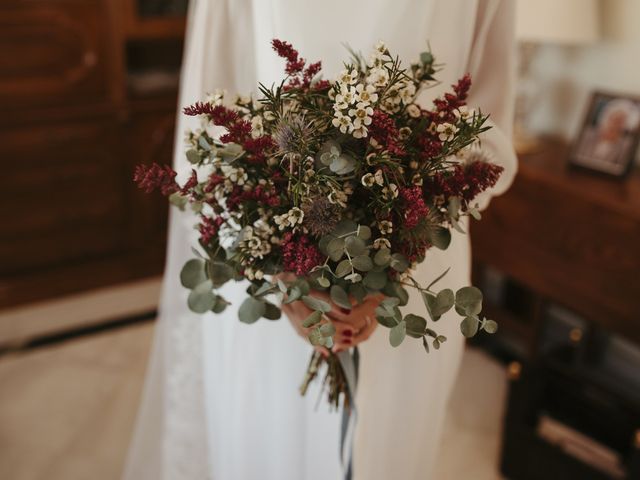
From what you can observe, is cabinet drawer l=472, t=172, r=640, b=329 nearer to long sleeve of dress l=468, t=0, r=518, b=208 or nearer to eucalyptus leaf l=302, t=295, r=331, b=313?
long sleeve of dress l=468, t=0, r=518, b=208

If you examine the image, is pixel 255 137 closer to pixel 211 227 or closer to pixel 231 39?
pixel 211 227

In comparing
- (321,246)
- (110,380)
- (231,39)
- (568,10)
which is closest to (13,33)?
(110,380)

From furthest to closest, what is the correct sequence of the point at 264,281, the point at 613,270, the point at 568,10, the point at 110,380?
the point at 110,380
the point at 568,10
the point at 613,270
the point at 264,281

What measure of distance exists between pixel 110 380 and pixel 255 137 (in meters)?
1.77

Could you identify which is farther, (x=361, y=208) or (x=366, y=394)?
(x=366, y=394)

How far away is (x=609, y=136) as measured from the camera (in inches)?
79.5

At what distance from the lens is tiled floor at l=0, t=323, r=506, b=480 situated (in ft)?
6.68

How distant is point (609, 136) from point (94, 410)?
187 cm

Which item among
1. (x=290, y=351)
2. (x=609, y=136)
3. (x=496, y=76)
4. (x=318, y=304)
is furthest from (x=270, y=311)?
(x=609, y=136)

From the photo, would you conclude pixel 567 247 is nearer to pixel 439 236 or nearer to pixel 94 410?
pixel 439 236

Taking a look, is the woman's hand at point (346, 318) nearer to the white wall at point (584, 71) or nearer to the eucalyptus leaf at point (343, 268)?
the eucalyptus leaf at point (343, 268)

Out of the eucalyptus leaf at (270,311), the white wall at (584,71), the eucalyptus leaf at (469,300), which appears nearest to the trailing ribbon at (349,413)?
the eucalyptus leaf at (270,311)

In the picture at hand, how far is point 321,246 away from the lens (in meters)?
0.90

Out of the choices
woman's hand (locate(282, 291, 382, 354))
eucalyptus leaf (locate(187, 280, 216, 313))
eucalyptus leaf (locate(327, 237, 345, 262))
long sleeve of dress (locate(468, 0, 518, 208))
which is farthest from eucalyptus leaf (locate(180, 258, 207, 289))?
long sleeve of dress (locate(468, 0, 518, 208))
